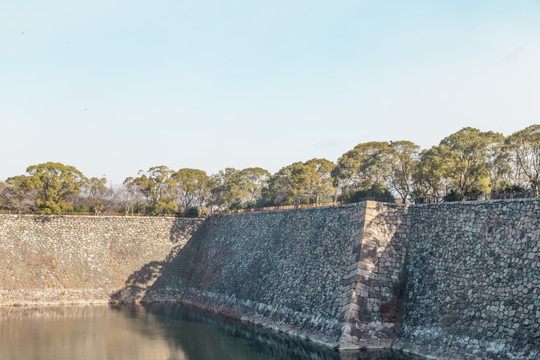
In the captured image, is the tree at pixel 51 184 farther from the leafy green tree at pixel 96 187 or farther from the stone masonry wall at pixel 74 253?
the leafy green tree at pixel 96 187

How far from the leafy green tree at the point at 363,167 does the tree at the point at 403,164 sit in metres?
0.43

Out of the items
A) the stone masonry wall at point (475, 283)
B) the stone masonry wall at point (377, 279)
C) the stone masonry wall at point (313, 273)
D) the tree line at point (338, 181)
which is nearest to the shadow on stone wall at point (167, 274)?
the stone masonry wall at point (313, 273)

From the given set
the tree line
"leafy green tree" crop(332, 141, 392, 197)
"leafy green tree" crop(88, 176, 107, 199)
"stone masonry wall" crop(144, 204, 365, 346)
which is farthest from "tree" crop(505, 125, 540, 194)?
"leafy green tree" crop(88, 176, 107, 199)

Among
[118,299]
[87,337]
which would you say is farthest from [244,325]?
[118,299]

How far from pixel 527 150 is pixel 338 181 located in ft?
76.3

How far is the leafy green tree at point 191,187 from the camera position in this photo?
220ft

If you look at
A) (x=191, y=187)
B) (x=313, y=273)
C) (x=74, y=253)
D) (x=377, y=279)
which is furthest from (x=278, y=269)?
(x=191, y=187)

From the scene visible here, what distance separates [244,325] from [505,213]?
1834cm

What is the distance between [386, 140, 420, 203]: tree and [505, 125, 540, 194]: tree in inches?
427

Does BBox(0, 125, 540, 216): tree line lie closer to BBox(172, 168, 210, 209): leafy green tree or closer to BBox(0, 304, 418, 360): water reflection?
BBox(172, 168, 210, 209): leafy green tree

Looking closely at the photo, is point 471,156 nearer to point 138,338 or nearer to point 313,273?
point 313,273

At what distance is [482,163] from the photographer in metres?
41.7

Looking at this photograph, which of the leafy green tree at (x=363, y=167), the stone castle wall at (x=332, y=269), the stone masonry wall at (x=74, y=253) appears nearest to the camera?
the stone castle wall at (x=332, y=269)

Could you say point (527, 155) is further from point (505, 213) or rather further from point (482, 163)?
point (505, 213)
